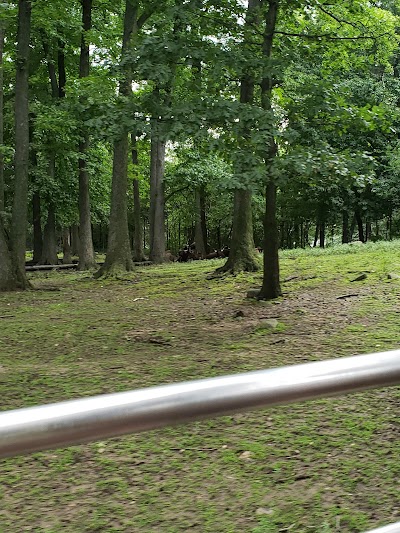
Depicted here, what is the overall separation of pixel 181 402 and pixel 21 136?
44.6ft

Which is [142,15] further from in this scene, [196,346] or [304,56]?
[196,346]

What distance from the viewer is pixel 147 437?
3.92 metres

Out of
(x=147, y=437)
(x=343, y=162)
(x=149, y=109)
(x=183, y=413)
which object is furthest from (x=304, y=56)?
(x=183, y=413)

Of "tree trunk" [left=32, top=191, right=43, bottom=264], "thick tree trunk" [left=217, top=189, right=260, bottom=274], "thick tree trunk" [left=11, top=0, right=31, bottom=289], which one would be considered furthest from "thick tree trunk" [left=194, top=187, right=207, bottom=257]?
"thick tree trunk" [left=11, top=0, right=31, bottom=289]

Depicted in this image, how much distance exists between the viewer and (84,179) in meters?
18.6

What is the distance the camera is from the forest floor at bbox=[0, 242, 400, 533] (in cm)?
283

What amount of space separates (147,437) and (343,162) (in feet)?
15.5

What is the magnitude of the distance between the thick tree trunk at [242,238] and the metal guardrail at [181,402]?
1129 centimetres

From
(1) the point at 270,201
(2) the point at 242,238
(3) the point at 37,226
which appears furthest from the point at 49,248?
(1) the point at 270,201

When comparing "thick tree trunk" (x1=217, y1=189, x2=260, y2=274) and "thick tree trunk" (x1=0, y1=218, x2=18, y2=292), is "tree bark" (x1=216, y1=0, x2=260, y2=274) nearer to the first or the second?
"thick tree trunk" (x1=217, y1=189, x2=260, y2=274)

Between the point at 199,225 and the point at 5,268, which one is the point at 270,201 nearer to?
the point at 5,268

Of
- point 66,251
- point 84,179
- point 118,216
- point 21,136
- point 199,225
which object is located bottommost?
point 66,251

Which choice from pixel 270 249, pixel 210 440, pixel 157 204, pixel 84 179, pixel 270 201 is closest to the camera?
pixel 210 440

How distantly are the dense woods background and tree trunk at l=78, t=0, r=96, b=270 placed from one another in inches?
2.1
